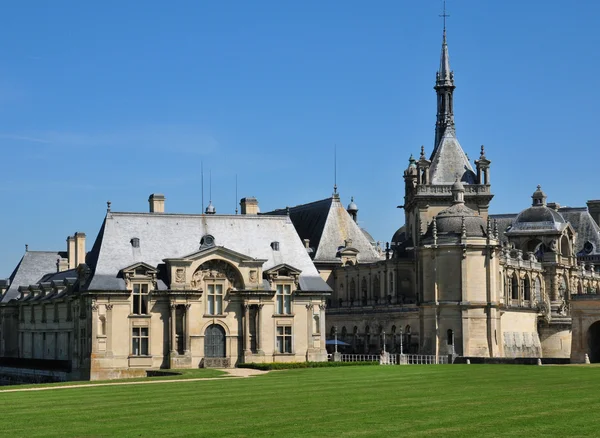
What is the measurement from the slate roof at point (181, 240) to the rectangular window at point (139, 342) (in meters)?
3.18

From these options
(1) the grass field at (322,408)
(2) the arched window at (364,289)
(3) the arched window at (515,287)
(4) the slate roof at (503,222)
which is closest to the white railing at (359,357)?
(2) the arched window at (364,289)

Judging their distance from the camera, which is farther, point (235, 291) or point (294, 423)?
point (235, 291)

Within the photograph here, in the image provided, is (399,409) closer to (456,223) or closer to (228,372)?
(228,372)

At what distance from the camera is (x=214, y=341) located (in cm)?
8038

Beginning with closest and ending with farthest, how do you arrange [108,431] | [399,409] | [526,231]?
[108,431], [399,409], [526,231]

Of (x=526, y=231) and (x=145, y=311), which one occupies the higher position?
(x=526, y=231)

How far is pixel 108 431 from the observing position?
99.1 feet

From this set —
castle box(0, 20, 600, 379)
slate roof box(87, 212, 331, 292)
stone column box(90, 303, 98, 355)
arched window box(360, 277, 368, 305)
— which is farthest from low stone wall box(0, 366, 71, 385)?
arched window box(360, 277, 368, 305)

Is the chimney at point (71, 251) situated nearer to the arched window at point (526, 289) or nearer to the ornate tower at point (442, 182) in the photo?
the ornate tower at point (442, 182)

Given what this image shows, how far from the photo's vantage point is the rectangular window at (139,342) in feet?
255

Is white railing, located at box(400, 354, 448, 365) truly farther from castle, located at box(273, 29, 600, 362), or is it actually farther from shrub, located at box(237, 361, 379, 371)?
shrub, located at box(237, 361, 379, 371)

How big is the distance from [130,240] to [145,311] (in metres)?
5.34

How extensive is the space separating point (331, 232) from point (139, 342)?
3962 cm

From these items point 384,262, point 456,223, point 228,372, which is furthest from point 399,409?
point 384,262
